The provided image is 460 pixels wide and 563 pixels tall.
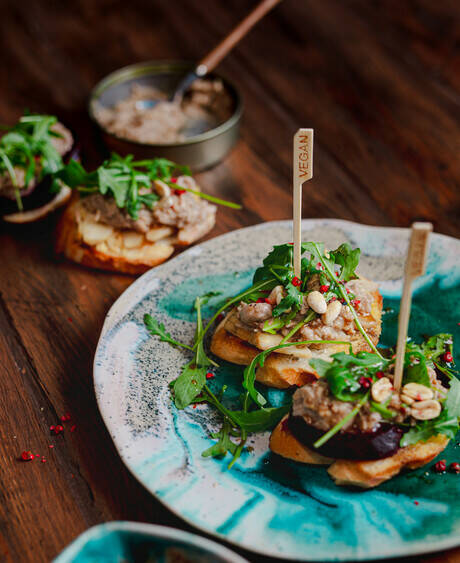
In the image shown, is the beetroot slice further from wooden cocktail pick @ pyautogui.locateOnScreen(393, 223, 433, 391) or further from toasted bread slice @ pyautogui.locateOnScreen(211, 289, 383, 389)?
toasted bread slice @ pyautogui.locateOnScreen(211, 289, 383, 389)

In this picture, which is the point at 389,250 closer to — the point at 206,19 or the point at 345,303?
the point at 345,303

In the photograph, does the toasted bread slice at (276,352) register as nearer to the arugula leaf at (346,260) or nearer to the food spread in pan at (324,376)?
the food spread in pan at (324,376)

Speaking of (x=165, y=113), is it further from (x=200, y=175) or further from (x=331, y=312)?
(x=331, y=312)

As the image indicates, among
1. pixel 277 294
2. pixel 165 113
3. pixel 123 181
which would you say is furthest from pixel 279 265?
pixel 165 113

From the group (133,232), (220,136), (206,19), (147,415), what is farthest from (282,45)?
(147,415)

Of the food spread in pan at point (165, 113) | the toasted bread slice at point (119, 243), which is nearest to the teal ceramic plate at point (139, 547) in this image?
the toasted bread slice at point (119, 243)

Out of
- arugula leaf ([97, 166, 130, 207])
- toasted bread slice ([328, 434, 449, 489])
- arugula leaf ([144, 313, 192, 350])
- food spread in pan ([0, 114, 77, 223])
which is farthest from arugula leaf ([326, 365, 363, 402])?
food spread in pan ([0, 114, 77, 223])
